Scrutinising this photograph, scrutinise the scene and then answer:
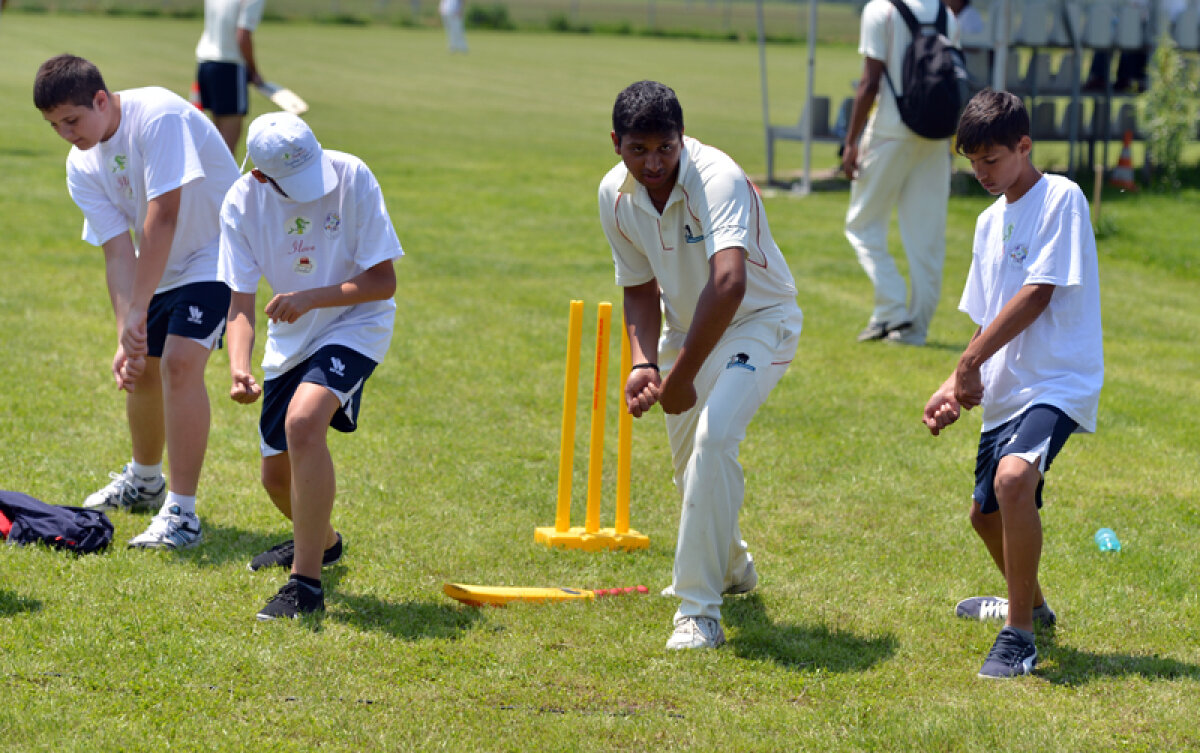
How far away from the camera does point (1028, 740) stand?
13.4ft

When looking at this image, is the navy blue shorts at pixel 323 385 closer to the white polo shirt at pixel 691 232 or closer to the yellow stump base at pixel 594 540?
the white polo shirt at pixel 691 232

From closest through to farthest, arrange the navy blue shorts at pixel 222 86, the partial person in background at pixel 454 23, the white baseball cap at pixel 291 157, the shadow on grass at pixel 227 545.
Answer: the white baseball cap at pixel 291 157
the shadow on grass at pixel 227 545
the navy blue shorts at pixel 222 86
the partial person in background at pixel 454 23

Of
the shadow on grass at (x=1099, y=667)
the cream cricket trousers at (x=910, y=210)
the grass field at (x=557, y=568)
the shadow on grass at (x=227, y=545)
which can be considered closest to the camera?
the grass field at (x=557, y=568)

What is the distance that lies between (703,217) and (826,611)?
67.8 inches

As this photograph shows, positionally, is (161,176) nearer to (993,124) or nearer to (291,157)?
(291,157)

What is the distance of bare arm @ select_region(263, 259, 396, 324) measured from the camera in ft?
15.8

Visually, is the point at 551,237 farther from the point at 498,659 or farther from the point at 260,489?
the point at 498,659

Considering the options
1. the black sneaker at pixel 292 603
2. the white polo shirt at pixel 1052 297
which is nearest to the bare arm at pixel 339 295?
the black sneaker at pixel 292 603

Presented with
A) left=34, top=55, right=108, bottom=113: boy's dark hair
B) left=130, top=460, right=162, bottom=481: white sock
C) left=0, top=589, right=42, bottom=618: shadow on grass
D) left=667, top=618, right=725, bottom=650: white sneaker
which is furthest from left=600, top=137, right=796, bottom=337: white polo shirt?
left=130, top=460, right=162, bottom=481: white sock

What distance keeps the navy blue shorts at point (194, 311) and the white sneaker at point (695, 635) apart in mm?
2518

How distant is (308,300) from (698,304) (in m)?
1.42

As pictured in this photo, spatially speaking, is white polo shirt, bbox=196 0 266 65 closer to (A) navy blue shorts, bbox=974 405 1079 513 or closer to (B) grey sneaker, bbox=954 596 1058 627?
(B) grey sneaker, bbox=954 596 1058 627

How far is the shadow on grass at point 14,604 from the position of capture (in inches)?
196

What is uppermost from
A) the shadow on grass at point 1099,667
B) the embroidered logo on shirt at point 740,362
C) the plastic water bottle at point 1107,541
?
the embroidered logo on shirt at point 740,362
